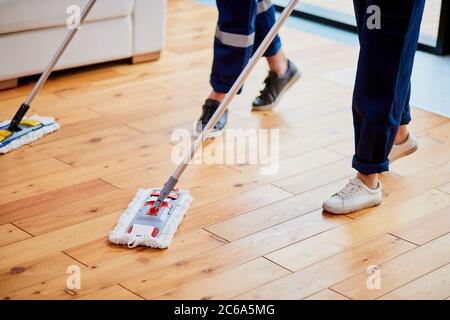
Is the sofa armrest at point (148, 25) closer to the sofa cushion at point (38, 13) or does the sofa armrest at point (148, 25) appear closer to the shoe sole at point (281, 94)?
the sofa cushion at point (38, 13)

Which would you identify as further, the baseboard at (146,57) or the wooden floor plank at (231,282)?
the baseboard at (146,57)

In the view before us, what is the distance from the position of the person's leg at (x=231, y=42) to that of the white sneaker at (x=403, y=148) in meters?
0.56

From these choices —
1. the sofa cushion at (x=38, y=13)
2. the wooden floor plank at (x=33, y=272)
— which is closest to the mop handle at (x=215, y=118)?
the wooden floor plank at (x=33, y=272)

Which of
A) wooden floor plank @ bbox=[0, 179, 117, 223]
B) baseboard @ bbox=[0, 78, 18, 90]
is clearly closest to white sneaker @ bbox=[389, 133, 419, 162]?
wooden floor plank @ bbox=[0, 179, 117, 223]

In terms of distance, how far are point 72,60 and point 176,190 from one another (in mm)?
1099

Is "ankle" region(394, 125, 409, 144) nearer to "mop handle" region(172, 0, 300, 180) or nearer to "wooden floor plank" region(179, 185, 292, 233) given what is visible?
"wooden floor plank" region(179, 185, 292, 233)

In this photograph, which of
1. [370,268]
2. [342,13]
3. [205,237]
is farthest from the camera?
[342,13]

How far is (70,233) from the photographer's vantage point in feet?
7.16

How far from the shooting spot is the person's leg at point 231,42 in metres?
2.67

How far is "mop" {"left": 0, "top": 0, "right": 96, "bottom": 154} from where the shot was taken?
2643mm

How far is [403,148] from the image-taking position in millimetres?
2541

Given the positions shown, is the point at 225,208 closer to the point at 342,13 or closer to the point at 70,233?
the point at 70,233
